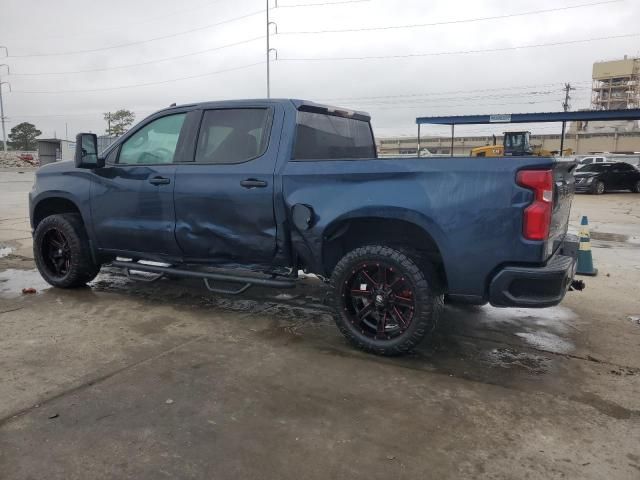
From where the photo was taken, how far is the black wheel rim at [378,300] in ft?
12.3

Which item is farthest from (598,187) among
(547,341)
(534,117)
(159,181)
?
(159,181)

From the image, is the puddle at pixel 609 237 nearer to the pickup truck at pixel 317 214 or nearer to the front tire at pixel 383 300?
the pickup truck at pixel 317 214

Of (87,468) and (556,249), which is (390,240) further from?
(87,468)

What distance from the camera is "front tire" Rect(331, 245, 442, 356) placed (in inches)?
143

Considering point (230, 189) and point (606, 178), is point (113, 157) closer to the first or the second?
point (230, 189)

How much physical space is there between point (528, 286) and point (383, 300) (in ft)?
3.32

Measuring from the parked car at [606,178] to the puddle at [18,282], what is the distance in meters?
21.0

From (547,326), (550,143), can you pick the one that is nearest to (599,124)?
(550,143)

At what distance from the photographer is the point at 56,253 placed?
562cm

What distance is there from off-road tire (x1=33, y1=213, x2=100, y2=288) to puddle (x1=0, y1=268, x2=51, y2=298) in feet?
0.95

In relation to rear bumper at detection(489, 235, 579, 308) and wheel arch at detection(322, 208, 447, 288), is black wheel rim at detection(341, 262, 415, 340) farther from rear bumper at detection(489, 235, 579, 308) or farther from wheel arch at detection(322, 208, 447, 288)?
rear bumper at detection(489, 235, 579, 308)

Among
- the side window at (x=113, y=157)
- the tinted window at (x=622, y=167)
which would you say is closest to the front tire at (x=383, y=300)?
the side window at (x=113, y=157)

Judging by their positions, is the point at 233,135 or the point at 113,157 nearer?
the point at 233,135

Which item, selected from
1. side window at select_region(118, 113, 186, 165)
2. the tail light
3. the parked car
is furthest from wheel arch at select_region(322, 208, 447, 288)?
the parked car
